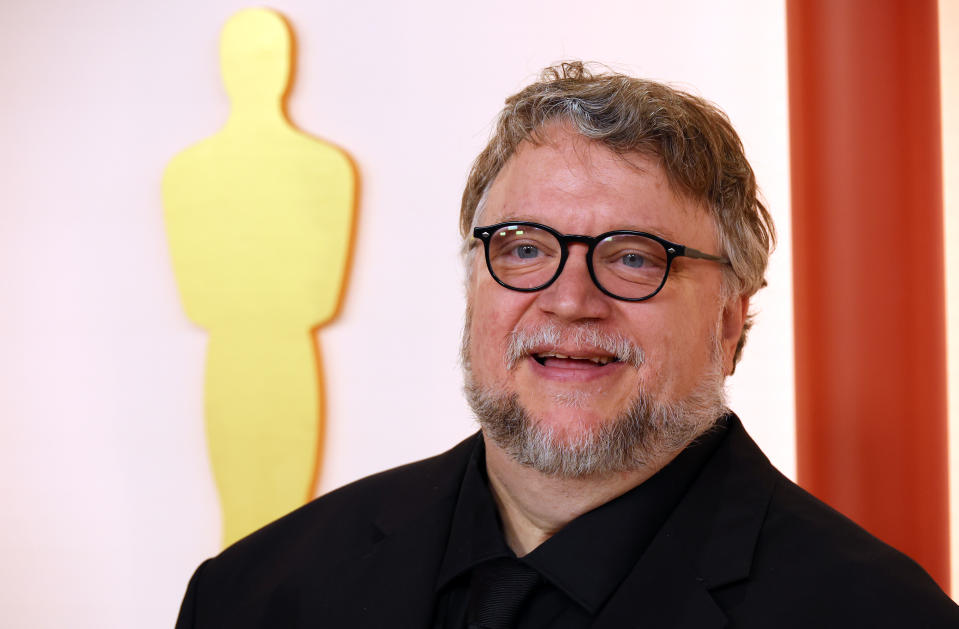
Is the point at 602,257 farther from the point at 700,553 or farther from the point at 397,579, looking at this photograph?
the point at 397,579

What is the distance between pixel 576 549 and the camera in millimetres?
1294

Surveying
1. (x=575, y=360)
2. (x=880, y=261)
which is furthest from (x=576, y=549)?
(x=880, y=261)

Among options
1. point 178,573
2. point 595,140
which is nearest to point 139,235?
point 178,573

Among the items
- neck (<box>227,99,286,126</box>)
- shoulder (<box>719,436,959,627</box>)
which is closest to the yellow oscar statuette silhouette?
neck (<box>227,99,286,126</box>)

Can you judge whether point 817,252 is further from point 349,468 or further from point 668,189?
point 349,468

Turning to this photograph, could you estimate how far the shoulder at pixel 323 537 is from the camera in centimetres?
150

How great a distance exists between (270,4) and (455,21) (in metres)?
0.47

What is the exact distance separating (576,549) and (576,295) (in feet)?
1.13

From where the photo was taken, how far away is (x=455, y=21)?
89.4 inches

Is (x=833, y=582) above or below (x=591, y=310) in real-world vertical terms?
below

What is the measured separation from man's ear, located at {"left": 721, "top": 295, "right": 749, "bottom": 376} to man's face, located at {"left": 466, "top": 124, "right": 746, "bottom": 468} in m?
0.07

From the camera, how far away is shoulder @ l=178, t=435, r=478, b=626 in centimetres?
150

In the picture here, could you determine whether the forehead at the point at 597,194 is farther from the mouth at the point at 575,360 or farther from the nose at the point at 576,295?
the mouth at the point at 575,360

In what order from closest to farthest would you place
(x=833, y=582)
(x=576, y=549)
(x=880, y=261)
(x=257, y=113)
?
(x=833, y=582) < (x=576, y=549) < (x=880, y=261) < (x=257, y=113)
